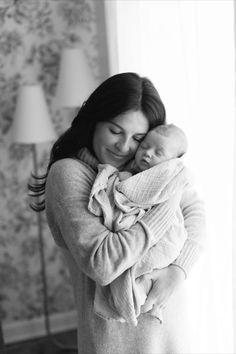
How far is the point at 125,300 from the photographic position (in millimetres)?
1160

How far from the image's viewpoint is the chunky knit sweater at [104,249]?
113 centimetres

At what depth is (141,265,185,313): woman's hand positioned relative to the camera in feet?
3.94

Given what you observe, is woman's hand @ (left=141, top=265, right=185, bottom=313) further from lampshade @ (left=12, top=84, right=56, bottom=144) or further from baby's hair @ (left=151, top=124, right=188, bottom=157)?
lampshade @ (left=12, top=84, right=56, bottom=144)

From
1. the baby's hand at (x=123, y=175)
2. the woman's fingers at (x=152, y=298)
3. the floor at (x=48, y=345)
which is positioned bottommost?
the floor at (x=48, y=345)

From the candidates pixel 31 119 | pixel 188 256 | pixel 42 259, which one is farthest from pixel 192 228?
pixel 42 259

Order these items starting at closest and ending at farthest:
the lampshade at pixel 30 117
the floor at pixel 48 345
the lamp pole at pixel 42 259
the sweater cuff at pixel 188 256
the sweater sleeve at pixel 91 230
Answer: the sweater sleeve at pixel 91 230, the sweater cuff at pixel 188 256, the lampshade at pixel 30 117, the lamp pole at pixel 42 259, the floor at pixel 48 345

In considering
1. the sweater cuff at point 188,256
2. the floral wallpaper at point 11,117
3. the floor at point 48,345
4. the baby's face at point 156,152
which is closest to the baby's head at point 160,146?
the baby's face at point 156,152

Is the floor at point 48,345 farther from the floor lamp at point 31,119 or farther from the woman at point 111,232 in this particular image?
the woman at point 111,232

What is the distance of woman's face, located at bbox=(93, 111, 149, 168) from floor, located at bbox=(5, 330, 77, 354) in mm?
1672

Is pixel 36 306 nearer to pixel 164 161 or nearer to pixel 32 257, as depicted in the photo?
pixel 32 257

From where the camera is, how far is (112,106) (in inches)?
50.0

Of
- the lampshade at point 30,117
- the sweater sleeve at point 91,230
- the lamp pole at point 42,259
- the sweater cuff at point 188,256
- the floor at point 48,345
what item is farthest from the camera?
the floor at point 48,345

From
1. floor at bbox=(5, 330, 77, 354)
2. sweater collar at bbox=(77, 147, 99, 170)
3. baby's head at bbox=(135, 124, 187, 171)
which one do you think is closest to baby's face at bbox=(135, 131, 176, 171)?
baby's head at bbox=(135, 124, 187, 171)

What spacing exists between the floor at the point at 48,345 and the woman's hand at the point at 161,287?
1599 mm
